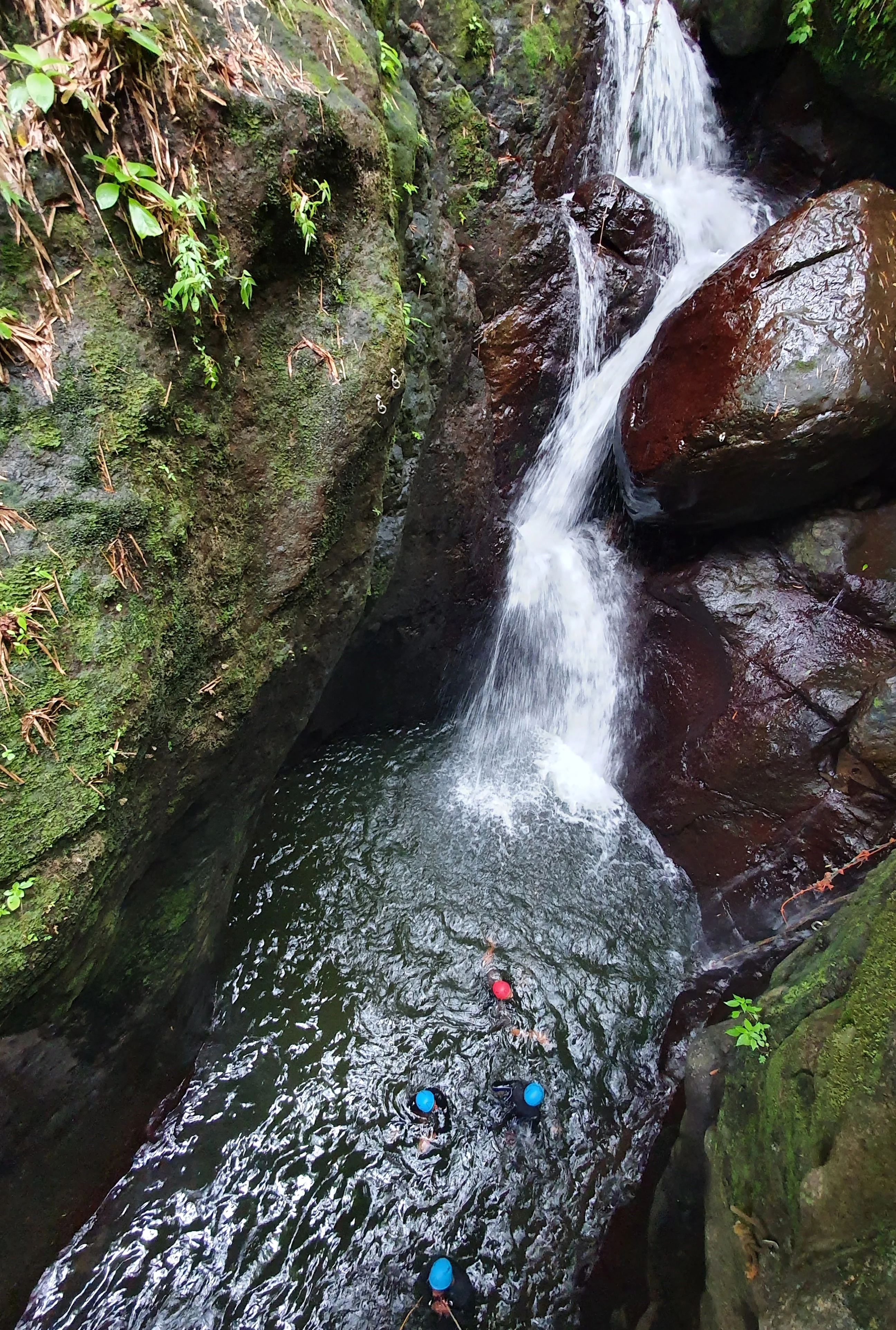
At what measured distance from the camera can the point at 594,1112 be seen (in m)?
3.93

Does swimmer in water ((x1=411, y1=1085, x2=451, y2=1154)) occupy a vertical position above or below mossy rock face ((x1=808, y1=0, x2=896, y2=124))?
below

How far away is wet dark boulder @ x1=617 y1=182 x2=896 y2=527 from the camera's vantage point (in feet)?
14.7

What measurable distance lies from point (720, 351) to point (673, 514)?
130 centimetres

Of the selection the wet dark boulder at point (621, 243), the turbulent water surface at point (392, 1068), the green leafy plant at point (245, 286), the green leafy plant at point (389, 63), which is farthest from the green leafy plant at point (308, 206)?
the turbulent water surface at point (392, 1068)

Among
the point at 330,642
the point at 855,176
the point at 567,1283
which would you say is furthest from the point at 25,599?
the point at 855,176

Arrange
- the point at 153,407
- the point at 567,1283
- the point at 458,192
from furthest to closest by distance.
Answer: the point at 458,192
the point at 567,1283
the point at 153,407

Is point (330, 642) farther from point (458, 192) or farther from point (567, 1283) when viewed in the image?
point (458, 192)

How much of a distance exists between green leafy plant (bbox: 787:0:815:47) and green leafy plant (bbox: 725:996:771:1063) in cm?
827

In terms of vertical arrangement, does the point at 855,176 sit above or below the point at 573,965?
above

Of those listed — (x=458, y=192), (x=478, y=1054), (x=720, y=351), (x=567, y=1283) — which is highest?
(x=458, y=192)

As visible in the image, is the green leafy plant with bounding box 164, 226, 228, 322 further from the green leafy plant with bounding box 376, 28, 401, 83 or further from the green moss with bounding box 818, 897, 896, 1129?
the green moss with bounding box 818, 897, 896, 1129

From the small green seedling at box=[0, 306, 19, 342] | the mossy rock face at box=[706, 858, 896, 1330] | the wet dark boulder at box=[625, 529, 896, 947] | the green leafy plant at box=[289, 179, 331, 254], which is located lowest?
the mossy rock face at box=[706, 858, 896, 1330]

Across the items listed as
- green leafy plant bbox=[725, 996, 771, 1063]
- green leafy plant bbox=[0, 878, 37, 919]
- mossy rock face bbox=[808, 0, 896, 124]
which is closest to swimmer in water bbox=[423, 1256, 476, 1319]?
green leafy plant bbox=[725, 996, 771, 1063]

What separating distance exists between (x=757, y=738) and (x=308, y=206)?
4749 mm
